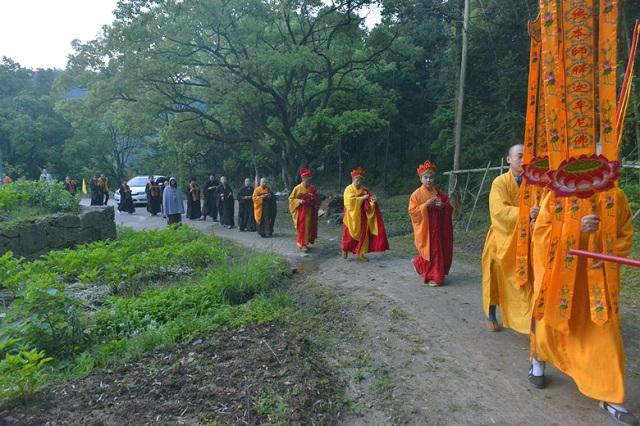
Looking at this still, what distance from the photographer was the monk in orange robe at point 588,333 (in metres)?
3.18

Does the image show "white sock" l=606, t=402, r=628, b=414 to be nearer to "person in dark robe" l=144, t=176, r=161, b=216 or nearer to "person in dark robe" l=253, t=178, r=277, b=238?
"person in dark robe" l=253, t=178, r=277, b=238

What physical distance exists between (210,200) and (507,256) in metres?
15.4

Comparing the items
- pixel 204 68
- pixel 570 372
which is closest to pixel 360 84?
pixel 204 68

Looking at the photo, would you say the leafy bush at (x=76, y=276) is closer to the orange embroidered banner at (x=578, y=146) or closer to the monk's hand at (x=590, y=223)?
the orange embroidered banner at (x=578, y=146)

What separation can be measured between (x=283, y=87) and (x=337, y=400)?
51.0 feet

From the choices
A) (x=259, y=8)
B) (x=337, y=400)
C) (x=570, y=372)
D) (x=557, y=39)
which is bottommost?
(x=337, y=400)

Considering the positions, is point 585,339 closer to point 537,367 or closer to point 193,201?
point 537,367

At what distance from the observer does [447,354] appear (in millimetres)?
4551

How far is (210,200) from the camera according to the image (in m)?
18.9

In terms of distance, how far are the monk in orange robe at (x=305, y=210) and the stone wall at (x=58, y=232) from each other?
4.29m

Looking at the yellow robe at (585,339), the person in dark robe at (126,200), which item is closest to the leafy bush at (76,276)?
the yellow robe at (585,339)

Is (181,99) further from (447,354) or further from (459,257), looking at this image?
(447,354)

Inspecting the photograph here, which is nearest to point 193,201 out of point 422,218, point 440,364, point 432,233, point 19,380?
point 422,218

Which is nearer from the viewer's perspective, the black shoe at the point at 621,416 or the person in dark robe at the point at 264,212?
the black shoe at the point at 621,416
